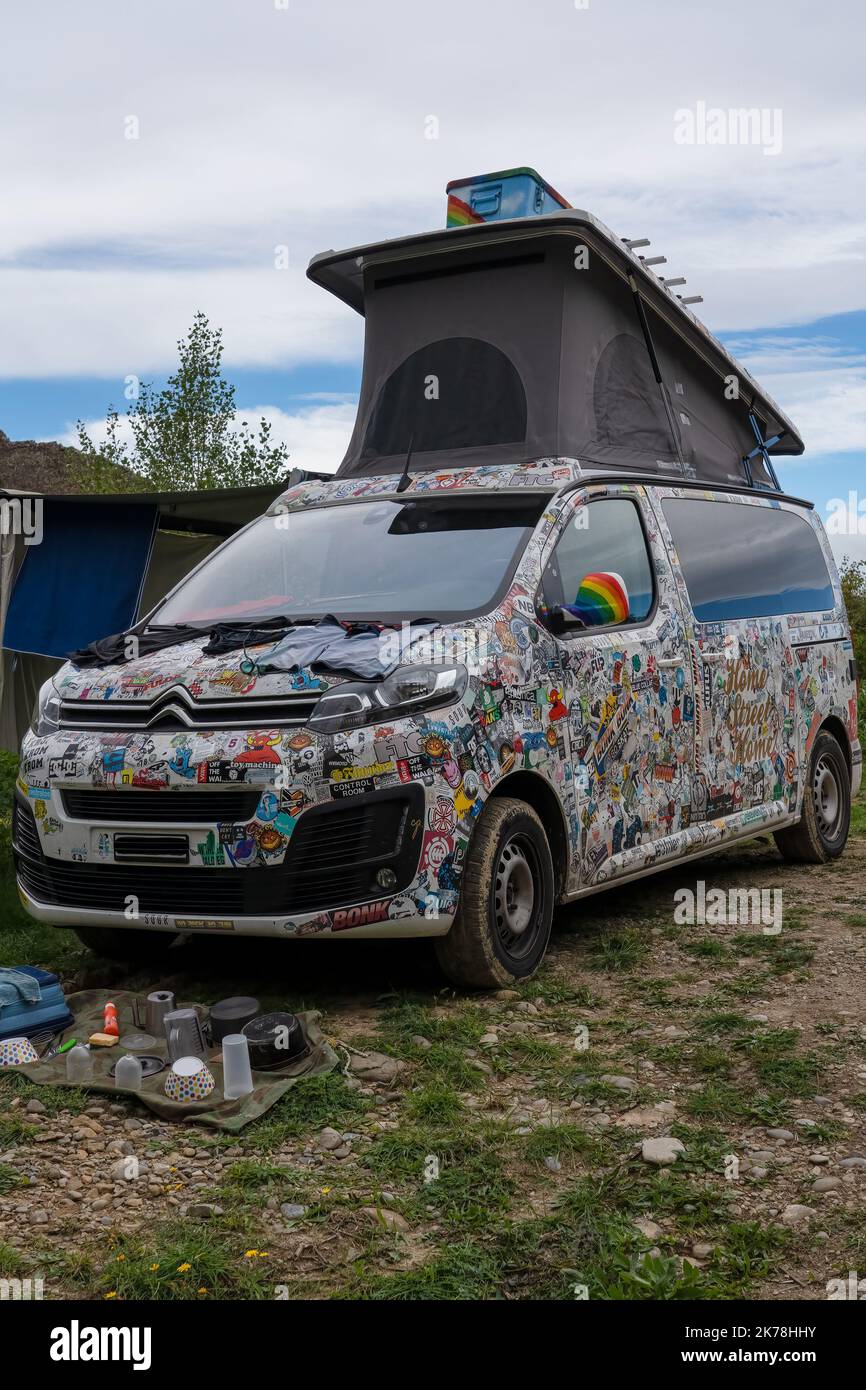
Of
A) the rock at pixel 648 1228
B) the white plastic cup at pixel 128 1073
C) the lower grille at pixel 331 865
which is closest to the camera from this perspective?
the rock at pixel 648 1228

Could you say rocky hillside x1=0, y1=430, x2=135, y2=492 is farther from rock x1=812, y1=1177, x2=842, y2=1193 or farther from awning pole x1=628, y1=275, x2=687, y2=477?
rock x1=812, y1=1177, x2=842, y2=1193

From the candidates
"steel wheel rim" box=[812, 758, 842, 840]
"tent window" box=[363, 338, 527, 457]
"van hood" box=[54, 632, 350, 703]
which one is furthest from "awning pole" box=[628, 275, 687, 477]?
"van hood" box=[54, 632, 350, 703]

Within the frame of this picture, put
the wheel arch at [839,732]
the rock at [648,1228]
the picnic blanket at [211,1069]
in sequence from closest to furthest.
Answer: the rock at [648,1228] < the picnic blanket at [211,1069] < the wheel arch at [839,732]

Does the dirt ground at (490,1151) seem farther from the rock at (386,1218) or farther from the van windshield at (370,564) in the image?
the van windshield at (370,564)

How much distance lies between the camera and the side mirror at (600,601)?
5699 millimetres

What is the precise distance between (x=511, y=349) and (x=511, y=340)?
0.05 m

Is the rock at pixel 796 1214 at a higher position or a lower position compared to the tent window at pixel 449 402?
lower

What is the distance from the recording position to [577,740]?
546cm

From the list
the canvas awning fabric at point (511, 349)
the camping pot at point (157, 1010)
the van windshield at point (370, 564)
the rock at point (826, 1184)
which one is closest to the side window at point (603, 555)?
the van windshield at point (370, 564)

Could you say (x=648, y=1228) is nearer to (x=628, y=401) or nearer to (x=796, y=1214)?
(x=796, y=1214)

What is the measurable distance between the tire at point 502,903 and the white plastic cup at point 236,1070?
99 centimetres
